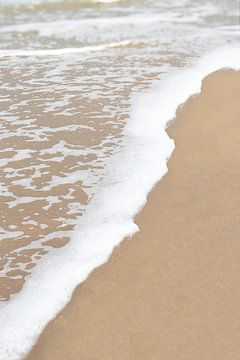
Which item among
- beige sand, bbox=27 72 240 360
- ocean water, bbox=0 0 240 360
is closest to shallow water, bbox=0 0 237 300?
ocean water, bbox=0 0 240 360

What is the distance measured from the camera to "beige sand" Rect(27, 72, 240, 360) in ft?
5.86

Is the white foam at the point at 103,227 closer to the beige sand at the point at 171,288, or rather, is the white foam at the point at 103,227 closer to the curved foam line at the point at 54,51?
the beige sand at the point at 171,288

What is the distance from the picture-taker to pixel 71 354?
176 centimetres

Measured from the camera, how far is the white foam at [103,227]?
1907mm

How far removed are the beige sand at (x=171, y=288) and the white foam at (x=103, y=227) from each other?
51mm

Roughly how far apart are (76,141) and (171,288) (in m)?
1.52

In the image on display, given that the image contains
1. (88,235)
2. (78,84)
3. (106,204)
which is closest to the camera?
(88,235)

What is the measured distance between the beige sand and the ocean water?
0.26ft

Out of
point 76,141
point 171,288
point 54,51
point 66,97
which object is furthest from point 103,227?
point 54,51

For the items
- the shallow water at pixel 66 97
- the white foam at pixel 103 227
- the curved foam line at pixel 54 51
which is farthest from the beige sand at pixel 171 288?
the curved foam line at pixel 54 51

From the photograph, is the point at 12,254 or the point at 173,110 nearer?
the point at 12,254

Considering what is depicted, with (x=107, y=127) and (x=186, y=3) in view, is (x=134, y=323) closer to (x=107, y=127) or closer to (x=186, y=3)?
(x=107, y=127)

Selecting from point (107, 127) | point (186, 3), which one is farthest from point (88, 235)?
point (186, 3)

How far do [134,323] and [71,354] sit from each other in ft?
0.79
